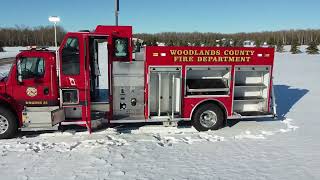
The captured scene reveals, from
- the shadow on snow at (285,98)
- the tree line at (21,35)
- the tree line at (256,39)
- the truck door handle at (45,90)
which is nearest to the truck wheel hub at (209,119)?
the shadow on snow at (285,98)

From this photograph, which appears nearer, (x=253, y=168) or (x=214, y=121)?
(x=253, y=168)

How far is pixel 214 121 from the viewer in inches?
384

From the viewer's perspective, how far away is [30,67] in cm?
871

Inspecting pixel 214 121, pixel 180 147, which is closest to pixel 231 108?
pixel 214 121

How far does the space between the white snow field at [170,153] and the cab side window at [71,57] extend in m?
1.70

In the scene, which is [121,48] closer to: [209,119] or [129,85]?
[129,85]

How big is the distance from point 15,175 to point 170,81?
4.63m

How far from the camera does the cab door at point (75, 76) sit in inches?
342

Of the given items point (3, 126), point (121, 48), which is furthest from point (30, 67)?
point (121, 48)

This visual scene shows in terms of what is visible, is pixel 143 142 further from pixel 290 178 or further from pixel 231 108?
pixel 290 178

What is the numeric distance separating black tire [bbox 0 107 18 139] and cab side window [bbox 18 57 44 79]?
0.96 metres

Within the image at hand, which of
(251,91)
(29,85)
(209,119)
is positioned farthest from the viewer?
(251,91)

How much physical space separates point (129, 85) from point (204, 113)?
88.9 inches

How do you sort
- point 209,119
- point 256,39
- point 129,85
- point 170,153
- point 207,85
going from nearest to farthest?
point 170,153 < point 129,85 < point 207,85 < point 209,119 < point 256,39
